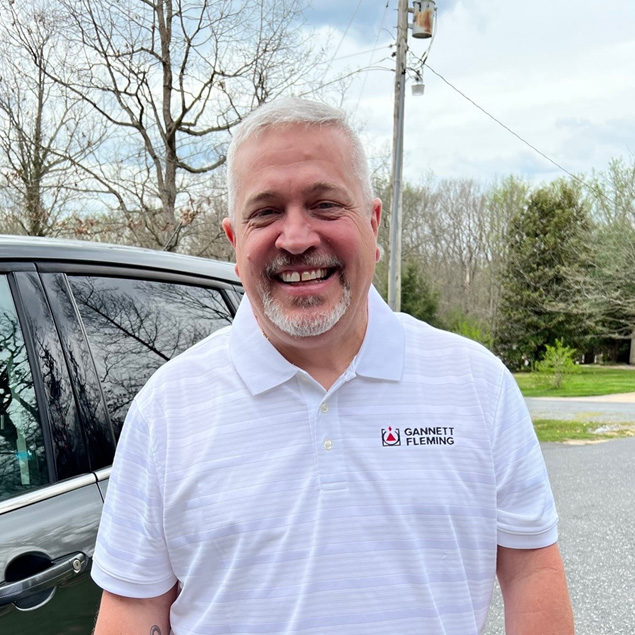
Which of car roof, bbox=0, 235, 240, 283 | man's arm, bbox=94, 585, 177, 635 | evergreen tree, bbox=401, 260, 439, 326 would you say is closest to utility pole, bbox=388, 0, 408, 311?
car roof, bbox=0, 235, 240, 283

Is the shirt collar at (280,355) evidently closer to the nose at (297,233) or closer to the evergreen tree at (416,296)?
the nose at (297,233)

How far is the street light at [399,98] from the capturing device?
14.1 meters

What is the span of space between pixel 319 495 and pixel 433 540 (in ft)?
0.75

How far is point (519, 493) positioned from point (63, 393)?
3.58 feet

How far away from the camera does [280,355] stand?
1472mm

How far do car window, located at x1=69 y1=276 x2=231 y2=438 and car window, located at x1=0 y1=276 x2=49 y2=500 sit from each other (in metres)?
0.19

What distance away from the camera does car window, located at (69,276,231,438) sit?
1940 mm

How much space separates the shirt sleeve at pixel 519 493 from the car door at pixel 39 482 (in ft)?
3.07

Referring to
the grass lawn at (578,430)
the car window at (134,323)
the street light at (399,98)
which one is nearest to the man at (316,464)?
the car window at (134,323)

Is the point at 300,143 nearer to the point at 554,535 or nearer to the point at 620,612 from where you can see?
the point at 554,535

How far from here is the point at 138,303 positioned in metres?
2.12

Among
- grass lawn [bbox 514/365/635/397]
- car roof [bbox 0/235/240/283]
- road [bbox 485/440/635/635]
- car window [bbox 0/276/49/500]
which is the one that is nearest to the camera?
car window [bbox 0/276/49/500]

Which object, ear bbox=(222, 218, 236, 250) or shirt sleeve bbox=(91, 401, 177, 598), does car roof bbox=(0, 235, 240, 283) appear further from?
shirt sleeve bbox=(91, 401, 177, 598)

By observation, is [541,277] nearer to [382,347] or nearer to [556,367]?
[556,367]
